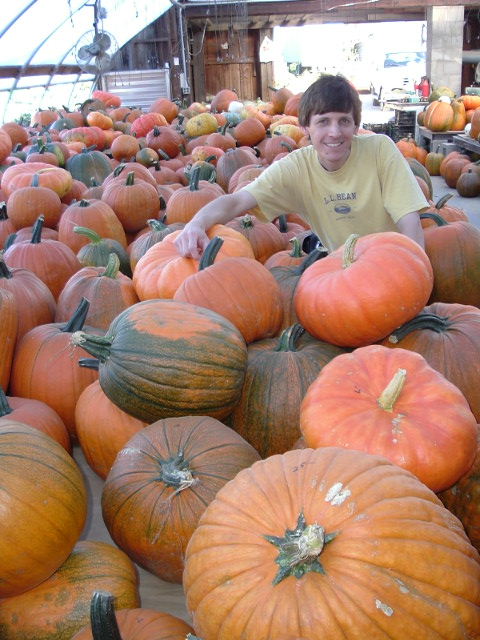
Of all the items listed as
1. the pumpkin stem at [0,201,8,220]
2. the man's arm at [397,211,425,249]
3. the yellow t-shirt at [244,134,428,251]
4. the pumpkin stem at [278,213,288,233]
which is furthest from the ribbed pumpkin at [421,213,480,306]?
the pumpkin stem at [0,201,8,220]

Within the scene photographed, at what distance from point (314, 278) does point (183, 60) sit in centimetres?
1555

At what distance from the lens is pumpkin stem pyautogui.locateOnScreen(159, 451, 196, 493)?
159cm

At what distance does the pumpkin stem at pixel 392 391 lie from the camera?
143 centimetres

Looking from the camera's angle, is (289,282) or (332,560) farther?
(289,282)

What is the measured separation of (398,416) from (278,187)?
77.8 inches

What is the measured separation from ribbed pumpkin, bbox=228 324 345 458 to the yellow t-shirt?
45.8 inches

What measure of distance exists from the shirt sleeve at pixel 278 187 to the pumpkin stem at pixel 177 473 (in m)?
1.87

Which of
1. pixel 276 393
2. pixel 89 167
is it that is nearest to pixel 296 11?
pixel 89 167

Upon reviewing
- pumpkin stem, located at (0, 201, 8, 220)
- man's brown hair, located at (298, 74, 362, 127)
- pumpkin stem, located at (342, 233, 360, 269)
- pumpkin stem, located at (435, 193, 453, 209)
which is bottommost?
pumpkin stem, located at (0, 201, 8, 220)

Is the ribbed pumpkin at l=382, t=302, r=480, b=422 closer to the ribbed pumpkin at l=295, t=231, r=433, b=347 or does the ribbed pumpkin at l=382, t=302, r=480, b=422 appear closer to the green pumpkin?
the ribbed pumpkin at l=295, t=231, r=433, b=347

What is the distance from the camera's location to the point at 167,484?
1.63 meters

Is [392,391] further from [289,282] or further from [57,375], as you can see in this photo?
[57,375]

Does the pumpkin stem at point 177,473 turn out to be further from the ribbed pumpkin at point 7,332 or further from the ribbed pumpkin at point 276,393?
Result: the ribbed pumpkin at point 7,332

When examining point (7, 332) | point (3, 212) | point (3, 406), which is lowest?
point (3, 406)
